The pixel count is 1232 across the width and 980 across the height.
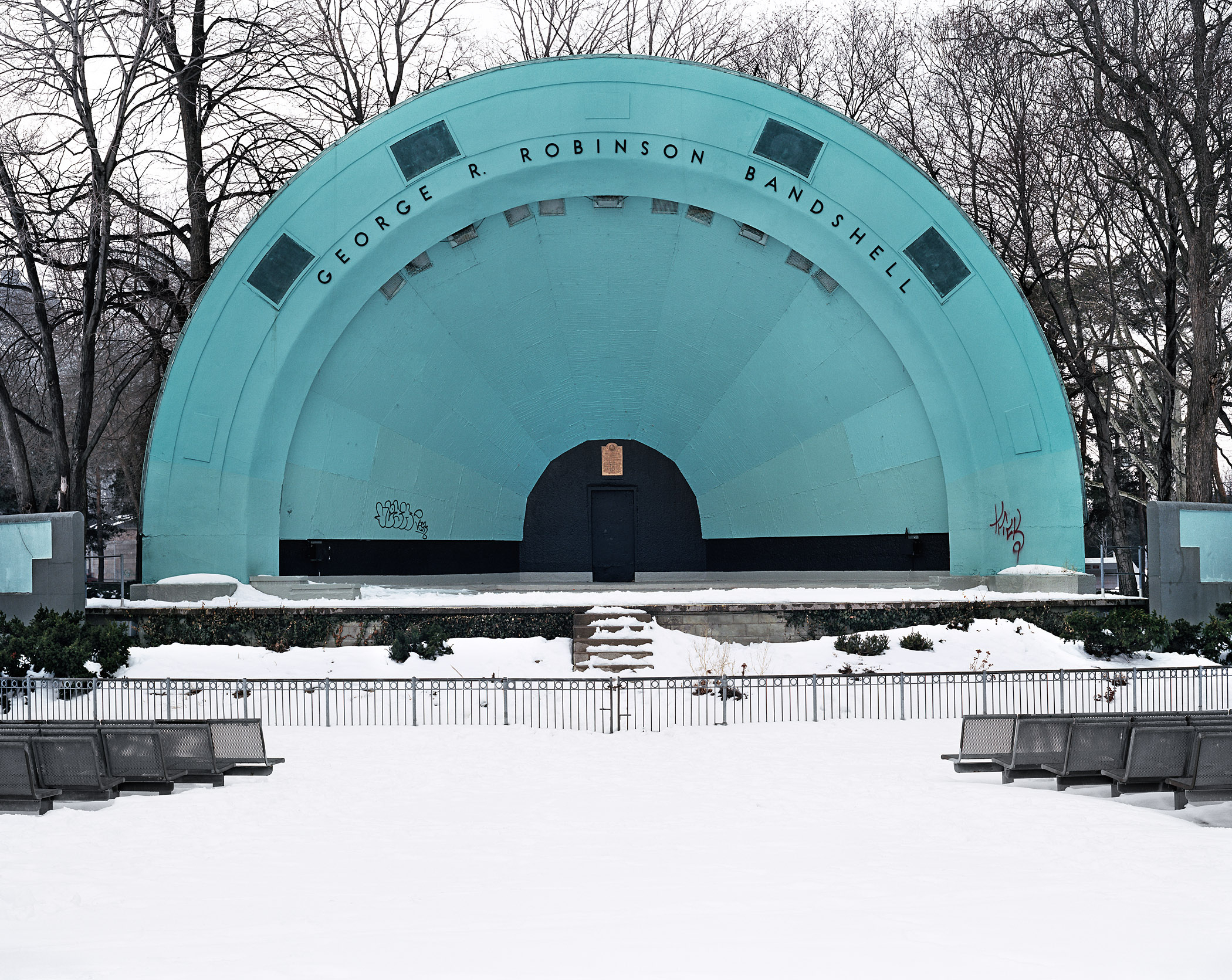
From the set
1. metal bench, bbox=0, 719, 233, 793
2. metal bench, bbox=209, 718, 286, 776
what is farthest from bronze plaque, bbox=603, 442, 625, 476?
metal bench, bbox=0, 719, 233, 793

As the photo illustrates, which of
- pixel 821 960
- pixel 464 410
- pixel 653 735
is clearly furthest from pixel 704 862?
pixel 464 410

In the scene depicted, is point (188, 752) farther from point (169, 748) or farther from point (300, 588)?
point (300, 588)

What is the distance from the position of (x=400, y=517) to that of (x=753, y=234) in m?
11.6

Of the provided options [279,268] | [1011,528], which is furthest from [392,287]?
[1011,528]

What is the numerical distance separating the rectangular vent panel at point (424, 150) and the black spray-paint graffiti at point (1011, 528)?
15000mm

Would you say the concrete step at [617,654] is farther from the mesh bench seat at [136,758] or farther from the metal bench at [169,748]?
the mesh bench seat at [136,758]

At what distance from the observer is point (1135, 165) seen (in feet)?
97.9

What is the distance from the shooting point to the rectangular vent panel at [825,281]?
26.6 metres

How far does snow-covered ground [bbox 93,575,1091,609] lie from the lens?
73.0 ft

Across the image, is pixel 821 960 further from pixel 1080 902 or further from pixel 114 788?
pixel 114 788

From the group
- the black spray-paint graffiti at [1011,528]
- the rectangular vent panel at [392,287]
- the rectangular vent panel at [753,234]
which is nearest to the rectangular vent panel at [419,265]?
the rectangular vent panel at [392,287]

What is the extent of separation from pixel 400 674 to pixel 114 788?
8.03 m

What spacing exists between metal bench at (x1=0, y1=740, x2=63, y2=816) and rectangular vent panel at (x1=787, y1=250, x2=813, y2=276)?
2025 centimetres

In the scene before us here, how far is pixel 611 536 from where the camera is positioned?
34969 millimetres
